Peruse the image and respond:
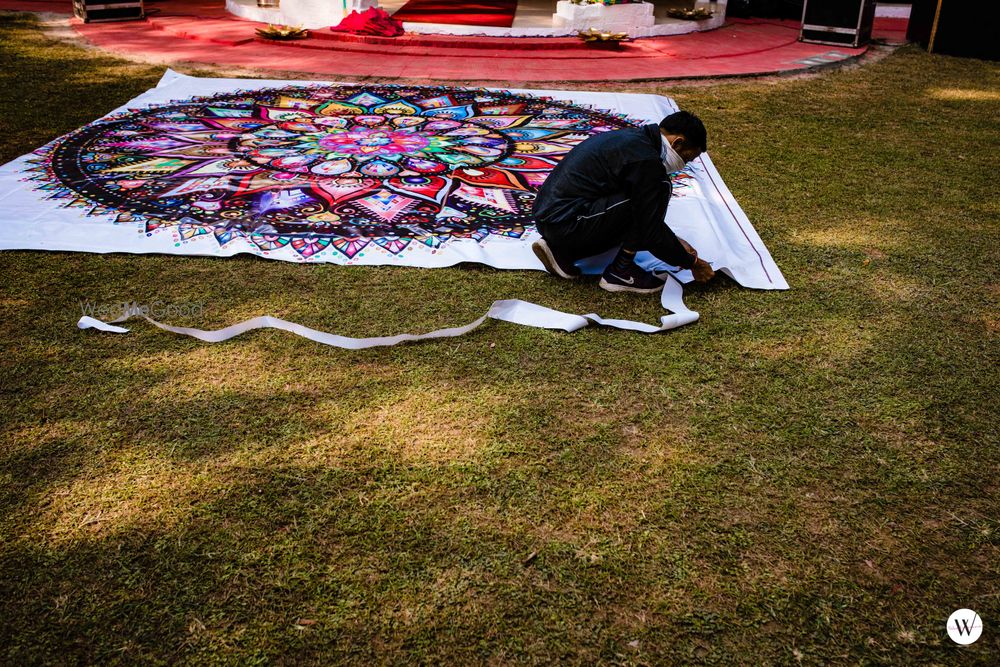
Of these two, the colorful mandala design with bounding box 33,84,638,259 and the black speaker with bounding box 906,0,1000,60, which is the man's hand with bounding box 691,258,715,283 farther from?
the black speaker with bounding box 906,0,1000,60

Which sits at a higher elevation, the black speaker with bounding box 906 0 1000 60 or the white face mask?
the black speaker with bounding box 906 0 1000 60

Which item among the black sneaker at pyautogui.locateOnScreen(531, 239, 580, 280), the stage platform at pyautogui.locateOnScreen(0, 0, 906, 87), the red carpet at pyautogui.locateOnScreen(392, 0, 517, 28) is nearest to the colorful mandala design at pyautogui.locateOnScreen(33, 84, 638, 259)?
the black sneaker at pyautogui.locateOnScreen(531, 239, 580, 280)

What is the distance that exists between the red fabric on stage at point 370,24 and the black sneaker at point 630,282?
6333mm

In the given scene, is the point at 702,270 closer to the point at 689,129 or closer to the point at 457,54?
the point at 689,129

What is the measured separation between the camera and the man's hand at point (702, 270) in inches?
128

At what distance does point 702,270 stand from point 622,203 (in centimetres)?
45

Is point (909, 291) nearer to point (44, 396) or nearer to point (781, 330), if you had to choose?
point (781, 330)

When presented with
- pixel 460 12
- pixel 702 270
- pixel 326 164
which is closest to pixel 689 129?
pixel 702 270

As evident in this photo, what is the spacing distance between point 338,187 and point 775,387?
262 centimetres

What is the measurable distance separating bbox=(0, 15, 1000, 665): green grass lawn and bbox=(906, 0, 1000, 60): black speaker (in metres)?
6.60

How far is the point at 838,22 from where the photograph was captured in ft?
29.8

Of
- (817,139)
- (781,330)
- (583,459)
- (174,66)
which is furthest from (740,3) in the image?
(583,459)

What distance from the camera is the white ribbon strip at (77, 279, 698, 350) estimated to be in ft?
9.12

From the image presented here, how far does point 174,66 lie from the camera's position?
282 inches
